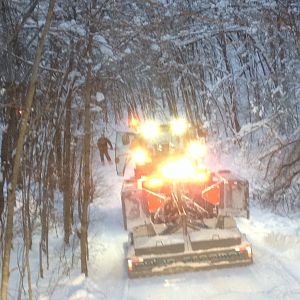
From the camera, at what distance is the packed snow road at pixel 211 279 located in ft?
26.7

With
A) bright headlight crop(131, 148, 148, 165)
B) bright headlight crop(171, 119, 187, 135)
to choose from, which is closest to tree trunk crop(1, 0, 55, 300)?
bright headlight crop(131, 148, 148, 165)

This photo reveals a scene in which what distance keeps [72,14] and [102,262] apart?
5.49m

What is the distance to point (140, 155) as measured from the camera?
40.3 feet

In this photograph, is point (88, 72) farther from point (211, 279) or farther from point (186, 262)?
point (211, 279)

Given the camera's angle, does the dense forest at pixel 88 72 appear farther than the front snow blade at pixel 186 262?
No

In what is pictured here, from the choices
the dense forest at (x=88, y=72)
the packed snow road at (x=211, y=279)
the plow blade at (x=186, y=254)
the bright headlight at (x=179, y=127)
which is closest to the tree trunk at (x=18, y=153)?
the dense forest at (x=88, y=72)

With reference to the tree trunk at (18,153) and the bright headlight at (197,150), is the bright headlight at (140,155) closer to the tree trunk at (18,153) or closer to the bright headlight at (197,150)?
the bright headlight at (197,150)

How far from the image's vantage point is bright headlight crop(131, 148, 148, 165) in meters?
12.2

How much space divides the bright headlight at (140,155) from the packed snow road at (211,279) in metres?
2.19

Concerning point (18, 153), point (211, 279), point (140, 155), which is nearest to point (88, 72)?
point (18, 153)

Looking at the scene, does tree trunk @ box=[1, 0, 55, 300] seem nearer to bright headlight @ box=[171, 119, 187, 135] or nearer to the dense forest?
the dense forest

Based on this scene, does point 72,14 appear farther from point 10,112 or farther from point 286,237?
point 286,237

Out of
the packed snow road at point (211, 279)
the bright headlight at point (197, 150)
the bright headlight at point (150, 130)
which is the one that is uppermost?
the bright headlight at point (150, 130)

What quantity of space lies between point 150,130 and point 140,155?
71 cm
